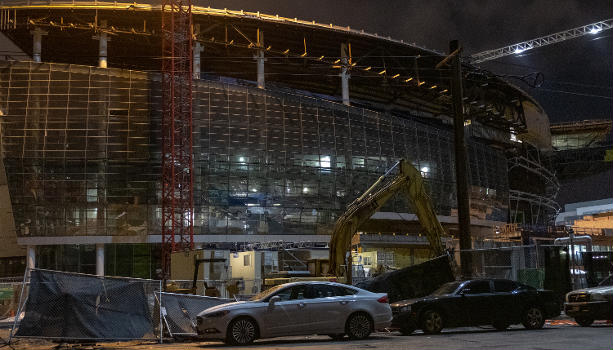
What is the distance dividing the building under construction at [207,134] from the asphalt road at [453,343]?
113 feet

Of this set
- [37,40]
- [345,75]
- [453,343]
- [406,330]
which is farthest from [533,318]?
[37,40]

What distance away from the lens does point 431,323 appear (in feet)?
56.0

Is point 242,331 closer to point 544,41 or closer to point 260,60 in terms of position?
point 260,60

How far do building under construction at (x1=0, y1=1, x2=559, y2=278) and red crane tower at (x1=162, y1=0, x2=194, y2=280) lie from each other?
52.4 inches

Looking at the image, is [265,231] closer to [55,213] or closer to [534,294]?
[55,213]

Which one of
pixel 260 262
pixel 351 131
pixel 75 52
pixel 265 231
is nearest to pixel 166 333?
pixel 260 262

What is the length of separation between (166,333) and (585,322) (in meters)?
11.8

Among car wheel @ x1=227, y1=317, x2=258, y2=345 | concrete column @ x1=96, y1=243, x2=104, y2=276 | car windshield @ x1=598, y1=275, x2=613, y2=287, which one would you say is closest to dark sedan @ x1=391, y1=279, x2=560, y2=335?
car windshield @ x1=598, y1=275, x2=613, y2=287

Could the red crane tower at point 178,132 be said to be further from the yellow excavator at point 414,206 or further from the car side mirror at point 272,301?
the car side mirror at point 272,301

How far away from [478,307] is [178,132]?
115 ft

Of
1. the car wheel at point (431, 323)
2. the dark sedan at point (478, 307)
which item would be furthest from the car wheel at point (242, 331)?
the car wheel at point (431, 323)

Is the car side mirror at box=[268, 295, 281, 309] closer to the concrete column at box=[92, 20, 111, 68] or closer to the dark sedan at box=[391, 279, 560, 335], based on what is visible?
the dark sedan at box=[391, 279, 560, 335]

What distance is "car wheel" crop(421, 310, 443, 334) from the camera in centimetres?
1703

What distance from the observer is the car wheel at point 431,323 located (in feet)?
55.9
